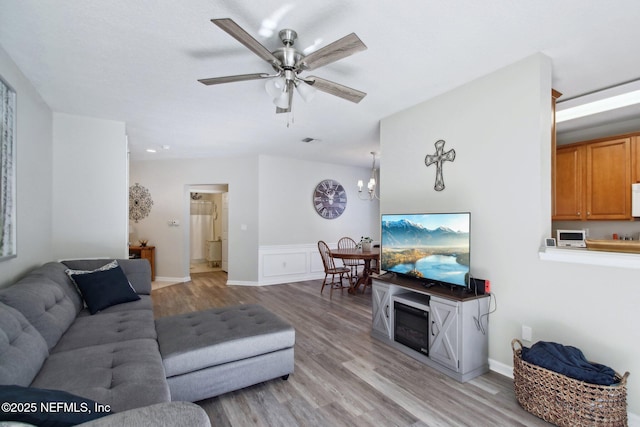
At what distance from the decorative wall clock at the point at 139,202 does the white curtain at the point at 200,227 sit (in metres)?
2.31

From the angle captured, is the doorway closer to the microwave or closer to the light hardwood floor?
the light hardwood floor

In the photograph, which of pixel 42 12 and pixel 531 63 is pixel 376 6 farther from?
pixel 42 12

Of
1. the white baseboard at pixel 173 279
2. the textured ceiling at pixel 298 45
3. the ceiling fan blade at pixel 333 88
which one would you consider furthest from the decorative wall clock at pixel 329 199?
the ceiling fan blade at pixel 333 88

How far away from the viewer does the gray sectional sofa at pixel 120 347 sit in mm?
1380

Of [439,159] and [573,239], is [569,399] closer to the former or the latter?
[573,239]

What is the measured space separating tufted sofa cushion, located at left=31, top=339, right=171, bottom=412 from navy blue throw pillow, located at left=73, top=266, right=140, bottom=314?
3.10 feet

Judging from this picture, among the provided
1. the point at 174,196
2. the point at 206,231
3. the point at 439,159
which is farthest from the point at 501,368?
the point at 206,231

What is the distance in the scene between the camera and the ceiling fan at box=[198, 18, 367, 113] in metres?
1.73

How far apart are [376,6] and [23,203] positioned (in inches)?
133

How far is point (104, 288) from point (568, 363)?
→ 3772 millimetres

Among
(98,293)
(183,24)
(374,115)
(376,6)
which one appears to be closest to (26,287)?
(98,293)

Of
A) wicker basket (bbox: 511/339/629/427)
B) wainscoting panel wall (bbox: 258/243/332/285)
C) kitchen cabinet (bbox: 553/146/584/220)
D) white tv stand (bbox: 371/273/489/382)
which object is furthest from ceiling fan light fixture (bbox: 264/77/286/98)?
wainscoting panel wall (bbox: 258/243/332/285)

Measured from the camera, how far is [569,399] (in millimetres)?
1793

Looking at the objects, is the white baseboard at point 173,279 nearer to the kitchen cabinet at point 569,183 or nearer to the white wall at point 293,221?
the white wall at point 293,221
